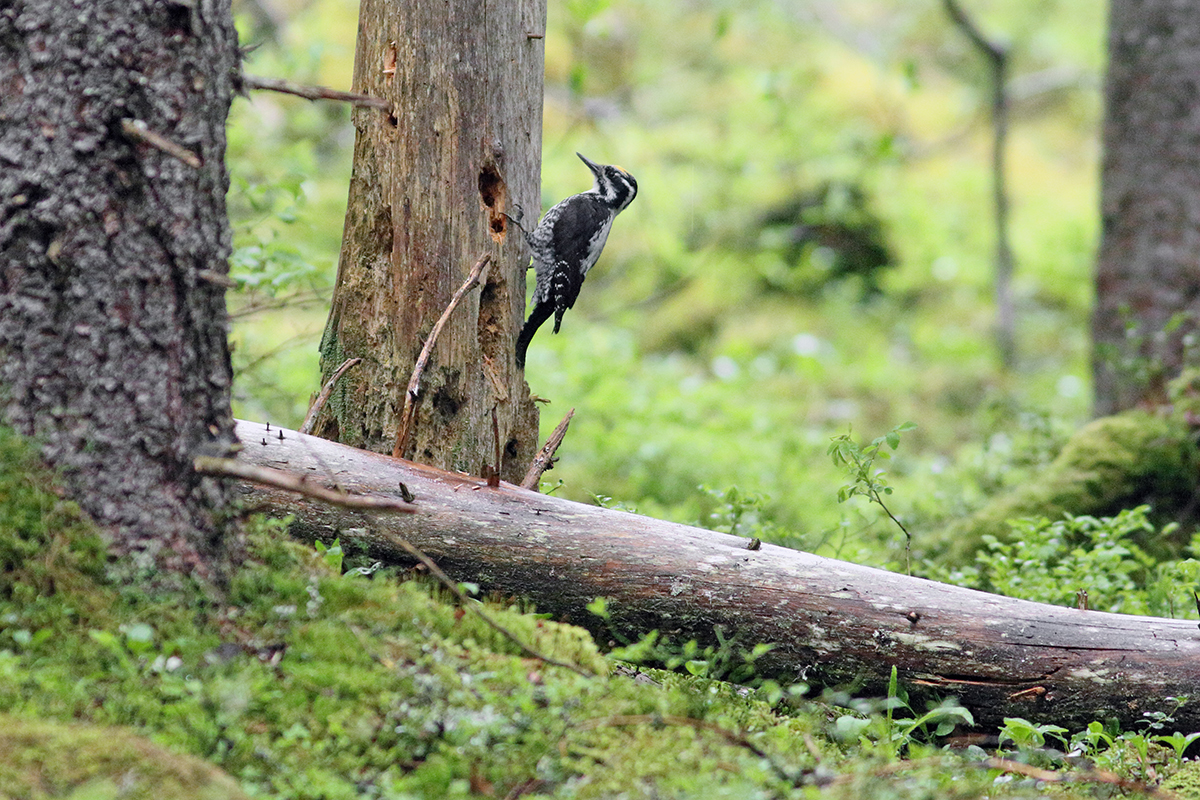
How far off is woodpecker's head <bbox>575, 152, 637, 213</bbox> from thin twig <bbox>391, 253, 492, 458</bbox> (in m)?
1.90

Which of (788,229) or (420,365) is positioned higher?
(788,229)

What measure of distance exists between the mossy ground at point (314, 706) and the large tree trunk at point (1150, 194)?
4131 millimetres

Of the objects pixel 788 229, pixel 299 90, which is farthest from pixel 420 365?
pixel 788 229

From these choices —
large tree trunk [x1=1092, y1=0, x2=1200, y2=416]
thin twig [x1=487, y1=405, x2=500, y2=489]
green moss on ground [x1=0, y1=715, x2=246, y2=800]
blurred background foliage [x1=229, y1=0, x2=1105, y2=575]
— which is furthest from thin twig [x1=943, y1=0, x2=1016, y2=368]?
green moss on ground [x1=0, y1=715, x2=246, y2=800]

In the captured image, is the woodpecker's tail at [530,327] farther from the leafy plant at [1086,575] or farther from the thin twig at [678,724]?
the leafy plant at [1086,575]

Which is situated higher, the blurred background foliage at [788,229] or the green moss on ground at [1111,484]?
the blurred background foliage at [788,229]

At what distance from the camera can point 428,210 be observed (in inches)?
134

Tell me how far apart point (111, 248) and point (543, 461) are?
161cm

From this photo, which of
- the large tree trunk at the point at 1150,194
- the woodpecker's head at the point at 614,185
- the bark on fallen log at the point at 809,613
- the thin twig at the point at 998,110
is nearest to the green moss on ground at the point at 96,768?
the bark on fallen log at the point at 809,613

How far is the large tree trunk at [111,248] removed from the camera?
219 centimetres

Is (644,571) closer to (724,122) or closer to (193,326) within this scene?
(193,326)

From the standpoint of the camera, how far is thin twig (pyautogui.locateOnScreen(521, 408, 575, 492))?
333 cm

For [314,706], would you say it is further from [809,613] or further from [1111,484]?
[1111,484]

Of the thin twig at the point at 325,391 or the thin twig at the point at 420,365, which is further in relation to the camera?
the thin twig at the point at 325,391
